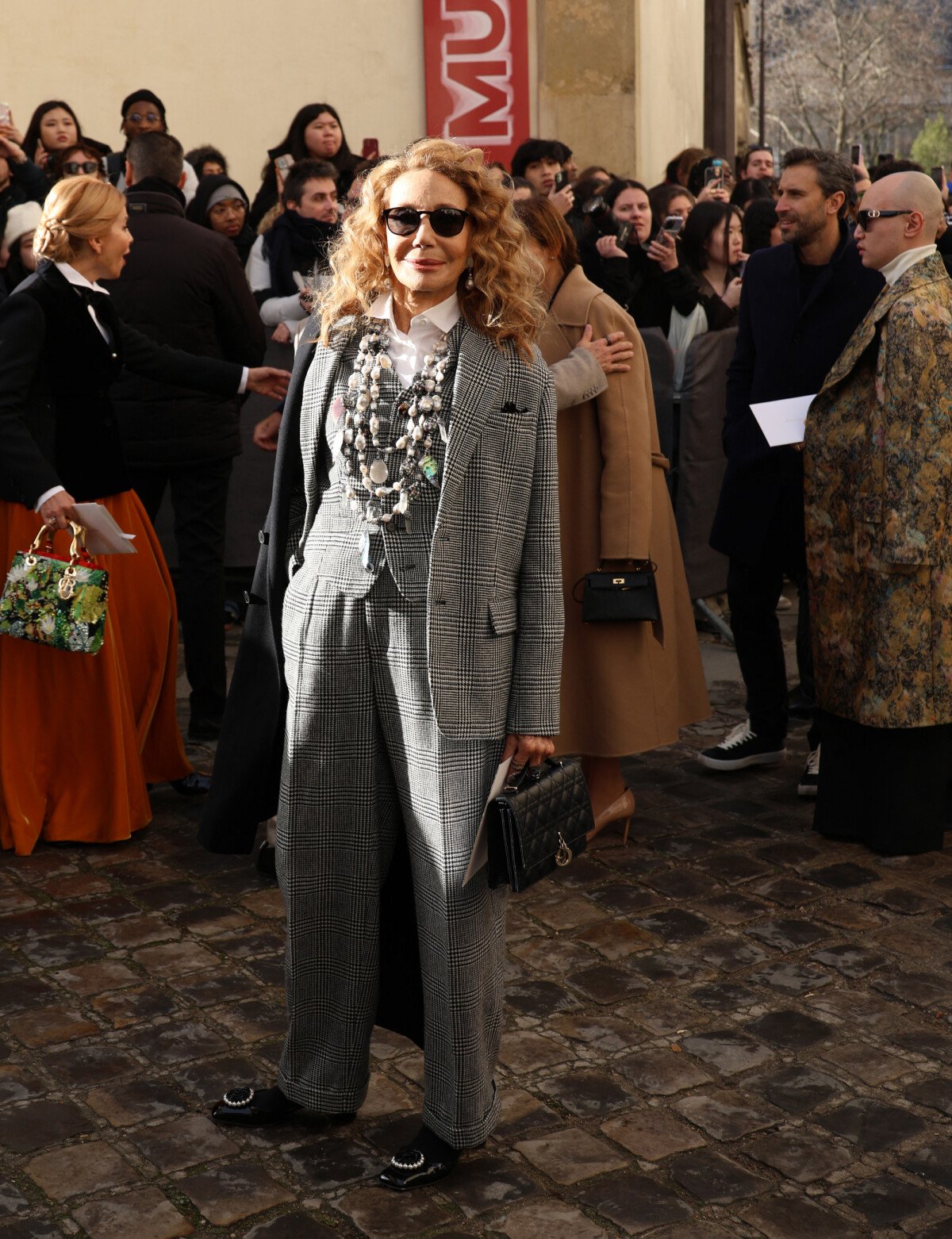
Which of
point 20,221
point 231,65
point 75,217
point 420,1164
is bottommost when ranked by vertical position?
point 420,1164

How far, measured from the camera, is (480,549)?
3344mm

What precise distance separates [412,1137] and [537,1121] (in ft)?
0.97

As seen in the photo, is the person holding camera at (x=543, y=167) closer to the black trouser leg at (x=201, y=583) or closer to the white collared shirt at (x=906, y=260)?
the black trouser leg at (x=201, y=583)

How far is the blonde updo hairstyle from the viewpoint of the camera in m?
5.39

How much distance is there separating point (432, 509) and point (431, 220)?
583 millimetres

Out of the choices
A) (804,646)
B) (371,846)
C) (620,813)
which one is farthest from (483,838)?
(804,646)

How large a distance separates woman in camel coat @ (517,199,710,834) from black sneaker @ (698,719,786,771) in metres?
0.67

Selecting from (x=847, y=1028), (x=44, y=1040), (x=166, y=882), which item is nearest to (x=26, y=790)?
(x=166, y=882)

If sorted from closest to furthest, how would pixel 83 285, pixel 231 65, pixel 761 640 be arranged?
pixel 83 285, pixel 761 640, pixel 231 65

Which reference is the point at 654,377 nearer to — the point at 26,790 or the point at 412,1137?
the point at 26,790

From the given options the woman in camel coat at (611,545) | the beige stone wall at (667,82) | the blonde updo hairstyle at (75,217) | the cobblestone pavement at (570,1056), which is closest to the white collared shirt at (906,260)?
the woman in camel coat at (611,545)

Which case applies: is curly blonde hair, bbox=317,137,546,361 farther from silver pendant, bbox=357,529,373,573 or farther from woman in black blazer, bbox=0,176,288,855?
woman in black blazer, bbox=0,176,288,855

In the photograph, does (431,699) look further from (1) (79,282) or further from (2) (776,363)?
(2) (776,363)

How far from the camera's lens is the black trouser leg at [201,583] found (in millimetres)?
6703
